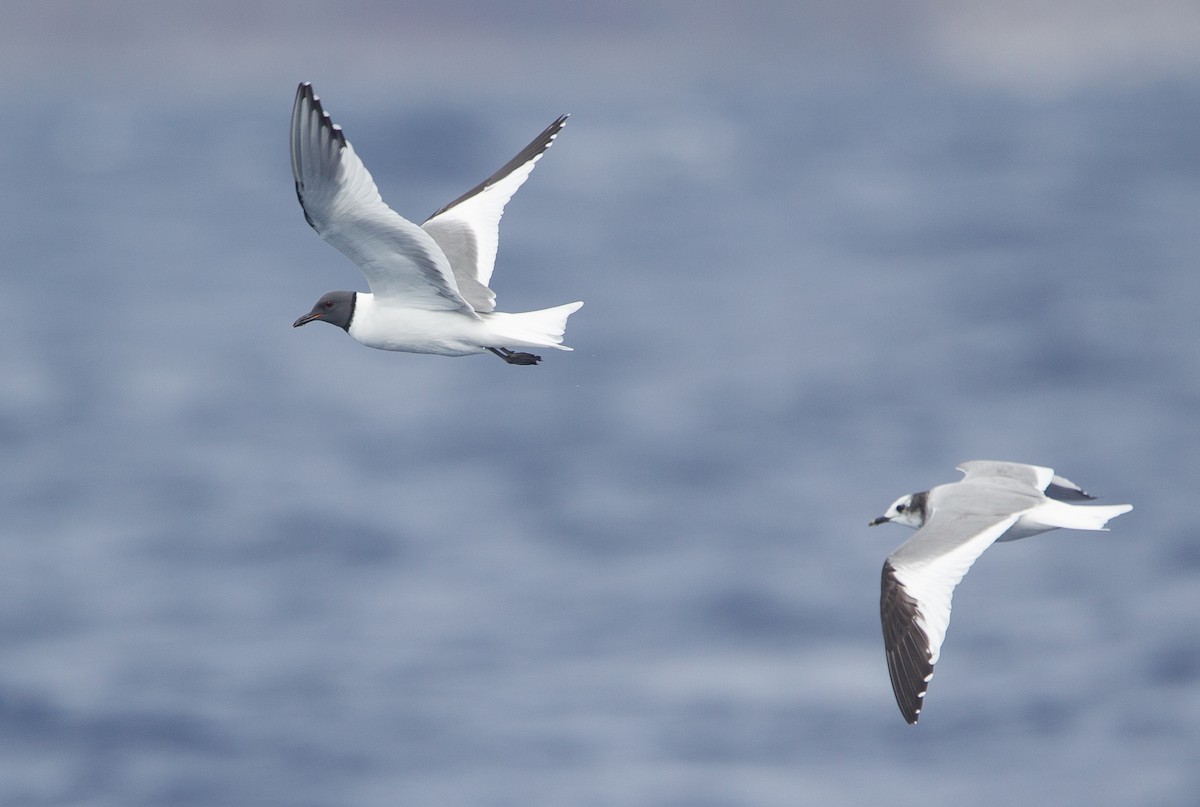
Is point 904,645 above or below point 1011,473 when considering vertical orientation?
below

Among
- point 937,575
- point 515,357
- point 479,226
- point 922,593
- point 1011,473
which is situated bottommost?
point 922,593

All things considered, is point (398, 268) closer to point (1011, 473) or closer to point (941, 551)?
point (941, 551)

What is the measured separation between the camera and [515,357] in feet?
48.7

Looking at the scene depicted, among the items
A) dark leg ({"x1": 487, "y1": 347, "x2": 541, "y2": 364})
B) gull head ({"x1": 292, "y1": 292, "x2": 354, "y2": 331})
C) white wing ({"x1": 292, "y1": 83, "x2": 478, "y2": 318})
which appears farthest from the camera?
gull head ({"x1": 292, "y1": 292, "x2": 354, "y2": 331})

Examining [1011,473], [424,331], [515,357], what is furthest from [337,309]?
[1011,473]

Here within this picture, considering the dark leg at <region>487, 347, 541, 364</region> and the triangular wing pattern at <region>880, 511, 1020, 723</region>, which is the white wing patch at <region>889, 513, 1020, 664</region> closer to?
the triangular wing pattern at <region>880, 511, 1020, 723</region>

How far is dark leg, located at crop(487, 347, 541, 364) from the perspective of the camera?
14602 mm

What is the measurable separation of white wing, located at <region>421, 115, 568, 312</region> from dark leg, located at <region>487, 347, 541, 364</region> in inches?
15.7

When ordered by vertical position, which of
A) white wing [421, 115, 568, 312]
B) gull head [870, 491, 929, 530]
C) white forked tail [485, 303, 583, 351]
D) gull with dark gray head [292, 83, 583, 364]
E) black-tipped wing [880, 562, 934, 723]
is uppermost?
white wing [421, 115, 568, 312]

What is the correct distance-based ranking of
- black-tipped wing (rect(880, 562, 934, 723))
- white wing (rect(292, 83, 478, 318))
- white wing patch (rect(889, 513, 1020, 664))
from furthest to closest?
1. white wing patch (rect(889, 513, 1020, 664))
2. black-tipped wing (rect(880, 562, 934, 723))
3. white wing (rect(292, 83, 478, 318))

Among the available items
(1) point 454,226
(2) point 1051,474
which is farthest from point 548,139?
(2) point 1051,474

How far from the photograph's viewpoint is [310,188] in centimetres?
1292

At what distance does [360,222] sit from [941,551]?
5196mm

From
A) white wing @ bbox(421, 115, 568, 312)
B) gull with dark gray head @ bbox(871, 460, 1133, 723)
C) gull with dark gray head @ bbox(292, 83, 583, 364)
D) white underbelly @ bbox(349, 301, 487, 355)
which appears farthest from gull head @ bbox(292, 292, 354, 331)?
gull with dark gray head @ bbox(871, 460, 1133, 723)
